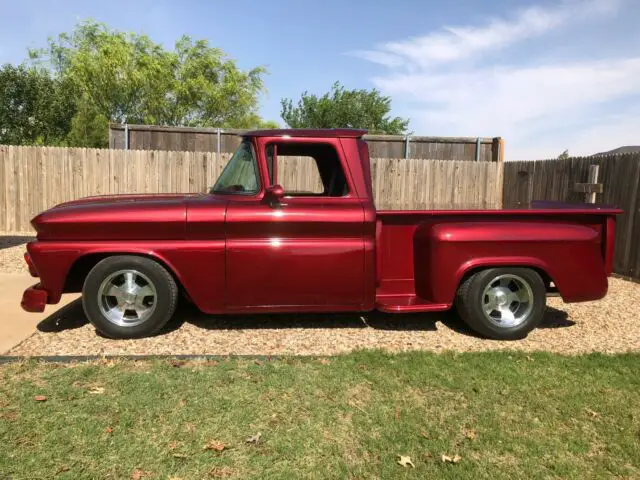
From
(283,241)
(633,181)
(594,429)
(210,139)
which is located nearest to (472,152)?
(633,181)

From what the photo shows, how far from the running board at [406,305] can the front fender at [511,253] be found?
0.06 metres

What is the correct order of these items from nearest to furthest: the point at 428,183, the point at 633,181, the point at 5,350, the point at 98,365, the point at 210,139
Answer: the point at 98,365, the point at 5,350, the point at 633,181, the point at 428,183, the point at 210,139

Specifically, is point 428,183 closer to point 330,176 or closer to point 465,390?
point 330,176

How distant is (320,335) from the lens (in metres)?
4.84

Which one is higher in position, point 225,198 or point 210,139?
point 210,139

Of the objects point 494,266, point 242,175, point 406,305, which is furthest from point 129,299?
point 494,266

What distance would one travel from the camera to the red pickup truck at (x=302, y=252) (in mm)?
4371

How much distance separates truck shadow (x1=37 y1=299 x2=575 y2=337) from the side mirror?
56.1 inches

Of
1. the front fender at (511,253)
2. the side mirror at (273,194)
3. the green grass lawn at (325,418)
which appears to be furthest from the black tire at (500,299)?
the side mirror at (273,194)

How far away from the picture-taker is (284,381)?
3.67 meters

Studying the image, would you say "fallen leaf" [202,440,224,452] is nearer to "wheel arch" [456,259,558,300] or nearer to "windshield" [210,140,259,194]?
"windshield" [210,140,259,194]

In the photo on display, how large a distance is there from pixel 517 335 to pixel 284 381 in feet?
8.13

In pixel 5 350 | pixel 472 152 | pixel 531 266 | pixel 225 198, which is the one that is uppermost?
pixel 472 152

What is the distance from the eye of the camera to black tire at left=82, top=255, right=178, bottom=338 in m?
4.38
